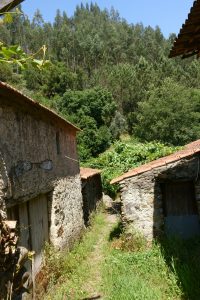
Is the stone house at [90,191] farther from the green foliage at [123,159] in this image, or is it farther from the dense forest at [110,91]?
the dense forest at [110,91]

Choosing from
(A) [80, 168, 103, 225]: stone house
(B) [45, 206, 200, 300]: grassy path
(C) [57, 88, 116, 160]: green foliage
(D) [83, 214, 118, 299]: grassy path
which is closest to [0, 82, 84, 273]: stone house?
(B) [45, 206, 200, 300]: grassy path

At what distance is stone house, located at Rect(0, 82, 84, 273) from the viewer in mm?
6910

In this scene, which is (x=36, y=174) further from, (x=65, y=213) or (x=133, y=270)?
(x=133, y=270)

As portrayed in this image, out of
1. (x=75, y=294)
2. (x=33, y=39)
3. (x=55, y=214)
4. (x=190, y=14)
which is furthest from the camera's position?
(x=33, y=39)

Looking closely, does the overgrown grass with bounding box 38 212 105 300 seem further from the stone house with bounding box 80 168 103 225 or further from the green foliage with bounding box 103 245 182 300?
the stone house with bounding box 80 168 103 225

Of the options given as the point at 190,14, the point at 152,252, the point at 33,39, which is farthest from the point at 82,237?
the point at 33,39

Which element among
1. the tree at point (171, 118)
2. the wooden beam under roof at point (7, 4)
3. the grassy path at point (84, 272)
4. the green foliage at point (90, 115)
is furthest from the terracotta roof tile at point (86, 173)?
the tree at point (171, 118)

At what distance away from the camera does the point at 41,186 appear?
899cm

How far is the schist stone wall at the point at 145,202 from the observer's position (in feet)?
38.5

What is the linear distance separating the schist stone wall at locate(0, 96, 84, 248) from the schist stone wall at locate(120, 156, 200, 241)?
6.23 feet

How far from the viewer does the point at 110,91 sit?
167 ft

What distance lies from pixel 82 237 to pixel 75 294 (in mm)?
5321

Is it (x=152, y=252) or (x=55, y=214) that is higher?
(x=55, y=214)

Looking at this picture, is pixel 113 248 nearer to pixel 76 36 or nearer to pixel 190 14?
pixel 190 14
